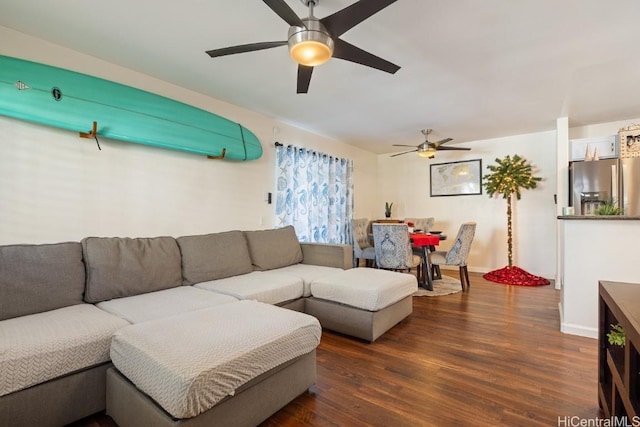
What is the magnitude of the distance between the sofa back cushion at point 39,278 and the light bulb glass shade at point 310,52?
6.64ft

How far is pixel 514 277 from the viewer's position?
4.59m

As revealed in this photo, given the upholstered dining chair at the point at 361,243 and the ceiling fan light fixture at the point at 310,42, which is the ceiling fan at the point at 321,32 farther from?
the upholstered dining chair at the point at 361,243

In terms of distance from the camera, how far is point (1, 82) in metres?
2.01

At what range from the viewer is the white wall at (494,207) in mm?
4793

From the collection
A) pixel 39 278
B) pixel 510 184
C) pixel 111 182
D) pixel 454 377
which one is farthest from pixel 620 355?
pixel 510 184

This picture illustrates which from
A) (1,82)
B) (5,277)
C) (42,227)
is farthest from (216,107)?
(5,277)

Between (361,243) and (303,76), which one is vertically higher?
(303,76)

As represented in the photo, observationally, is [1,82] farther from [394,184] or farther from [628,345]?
[394,184]

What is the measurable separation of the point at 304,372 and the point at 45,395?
124 centimetres

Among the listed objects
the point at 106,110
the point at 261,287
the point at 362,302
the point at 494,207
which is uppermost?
the point at 106,110

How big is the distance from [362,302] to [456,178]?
13.3ft

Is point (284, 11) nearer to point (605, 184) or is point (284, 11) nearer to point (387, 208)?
point (605, 184)

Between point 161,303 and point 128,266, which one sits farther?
point 128,266

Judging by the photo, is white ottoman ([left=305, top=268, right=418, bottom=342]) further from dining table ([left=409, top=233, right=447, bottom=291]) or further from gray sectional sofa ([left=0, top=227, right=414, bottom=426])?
dining table ([left=409, top=233, right=447, bottom=291])
